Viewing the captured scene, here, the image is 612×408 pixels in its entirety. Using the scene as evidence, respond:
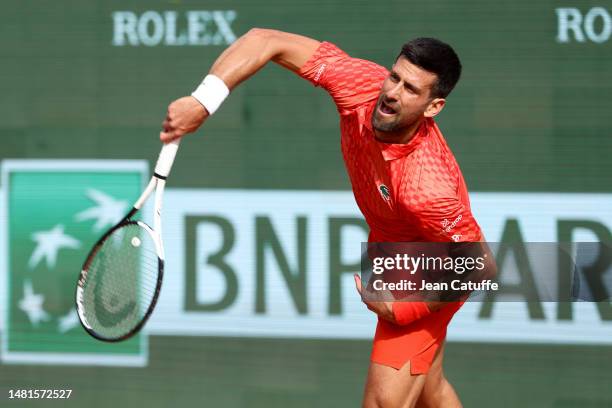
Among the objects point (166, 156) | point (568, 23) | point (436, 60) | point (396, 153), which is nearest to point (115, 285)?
point (166, 156)

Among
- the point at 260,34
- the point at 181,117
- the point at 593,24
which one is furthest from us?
the point at 593,24

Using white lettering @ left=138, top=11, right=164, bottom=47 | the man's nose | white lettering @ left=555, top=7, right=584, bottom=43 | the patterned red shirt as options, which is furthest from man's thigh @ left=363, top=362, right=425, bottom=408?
white lettering @ left=138, top=11, right=164, bottom=47

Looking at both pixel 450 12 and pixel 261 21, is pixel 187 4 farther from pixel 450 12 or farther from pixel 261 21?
pixel 450 12

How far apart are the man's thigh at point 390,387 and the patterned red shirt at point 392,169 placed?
1.45 ft

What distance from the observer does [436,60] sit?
3.36 metres

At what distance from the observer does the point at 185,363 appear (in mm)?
4695

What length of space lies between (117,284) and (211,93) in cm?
115

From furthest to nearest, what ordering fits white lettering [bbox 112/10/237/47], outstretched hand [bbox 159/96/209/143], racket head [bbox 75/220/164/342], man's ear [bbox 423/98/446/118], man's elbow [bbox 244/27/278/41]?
white lettering [bbox 112/10/237/47], racket head [bbox 75/220/164/342], man's ear [bbox 423/98/446/118], man's elbow [bbox 244/27/278/41], outstretched hand [bbox 159/96/209/143]

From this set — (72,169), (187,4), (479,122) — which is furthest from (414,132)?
(72,169)

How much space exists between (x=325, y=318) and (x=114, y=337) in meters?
1.27

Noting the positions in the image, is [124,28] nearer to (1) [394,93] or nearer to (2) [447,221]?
(1) [394,93]

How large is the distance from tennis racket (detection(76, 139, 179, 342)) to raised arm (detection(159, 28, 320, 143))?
0.38 meters

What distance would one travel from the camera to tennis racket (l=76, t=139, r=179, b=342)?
3.49 m

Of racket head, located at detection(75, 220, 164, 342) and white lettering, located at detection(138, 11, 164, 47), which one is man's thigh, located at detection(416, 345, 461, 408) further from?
white lettering, located at detection(138, 11, 164, 47)
